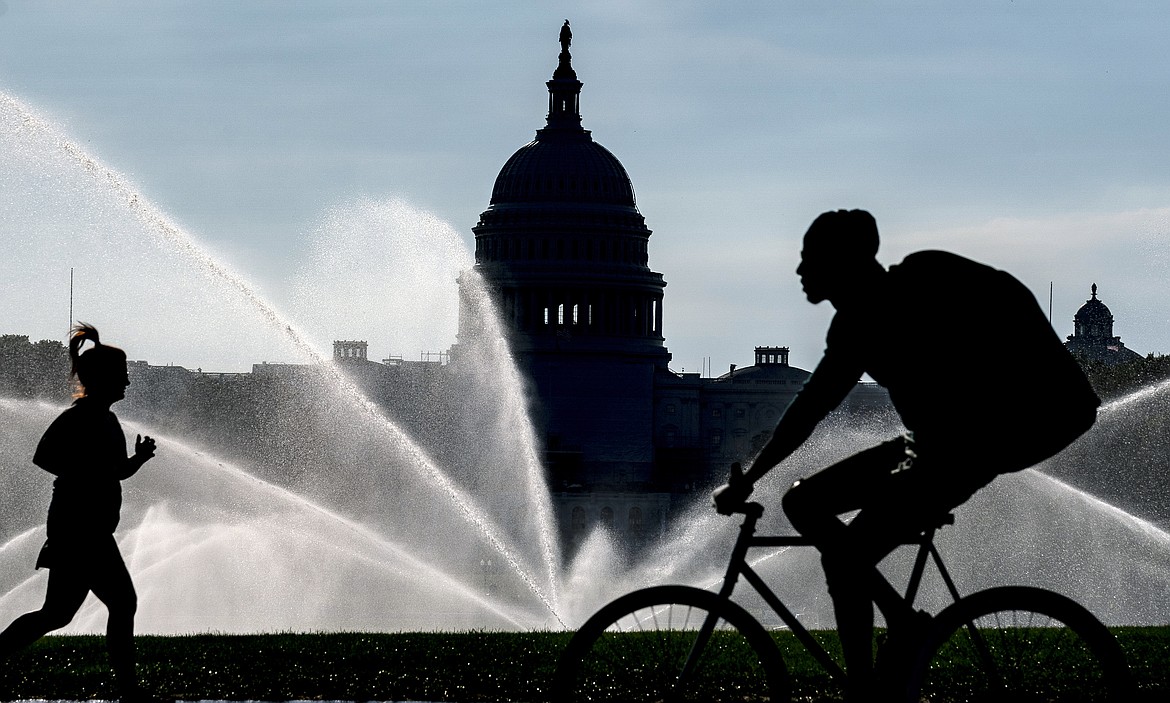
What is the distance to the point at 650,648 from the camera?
9172mm

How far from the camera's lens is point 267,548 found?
44.0 meters

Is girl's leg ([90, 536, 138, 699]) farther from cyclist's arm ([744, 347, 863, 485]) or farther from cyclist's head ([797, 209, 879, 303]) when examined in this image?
cyclist's head ([797, 209, 879, 303])

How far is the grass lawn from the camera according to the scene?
478 inches

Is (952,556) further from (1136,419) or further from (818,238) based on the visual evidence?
(818,238)

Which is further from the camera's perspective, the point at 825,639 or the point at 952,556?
the point at 952,556

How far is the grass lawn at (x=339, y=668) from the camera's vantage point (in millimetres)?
12148

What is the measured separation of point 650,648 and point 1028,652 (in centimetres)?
187

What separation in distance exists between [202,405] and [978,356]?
92.5 m

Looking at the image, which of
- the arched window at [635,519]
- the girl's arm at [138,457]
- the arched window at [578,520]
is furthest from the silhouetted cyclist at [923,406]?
the arched window at [635,519]

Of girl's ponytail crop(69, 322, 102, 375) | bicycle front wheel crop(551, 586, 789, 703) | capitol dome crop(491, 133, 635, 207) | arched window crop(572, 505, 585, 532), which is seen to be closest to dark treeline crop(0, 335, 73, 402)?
arched window crop(572, 505, 585, 532)

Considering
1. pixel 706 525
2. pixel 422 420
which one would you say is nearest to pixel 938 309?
pixel 706 525

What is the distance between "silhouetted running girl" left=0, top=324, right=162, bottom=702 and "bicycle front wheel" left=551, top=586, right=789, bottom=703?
2589 mm

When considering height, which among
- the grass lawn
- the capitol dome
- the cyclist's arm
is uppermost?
the capitol dome

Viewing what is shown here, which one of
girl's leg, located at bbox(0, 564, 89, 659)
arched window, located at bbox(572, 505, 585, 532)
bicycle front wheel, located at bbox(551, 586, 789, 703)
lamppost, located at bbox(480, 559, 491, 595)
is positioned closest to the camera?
bicycle front wheel, located at bbox(551, 586, 789, 703)
